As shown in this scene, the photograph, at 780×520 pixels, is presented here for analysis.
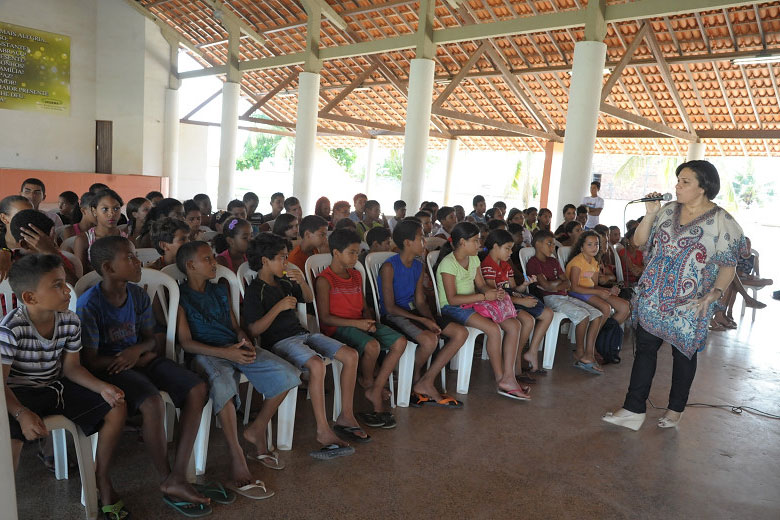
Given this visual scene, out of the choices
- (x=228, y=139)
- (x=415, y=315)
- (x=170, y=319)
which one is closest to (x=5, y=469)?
(x=170, y=319)

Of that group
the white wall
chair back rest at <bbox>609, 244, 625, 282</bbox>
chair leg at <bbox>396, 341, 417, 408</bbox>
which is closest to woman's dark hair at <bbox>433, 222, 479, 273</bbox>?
chair leg at <bbox>396, 341, 417, 408</bbox>

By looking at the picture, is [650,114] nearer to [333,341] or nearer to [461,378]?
[461,378]

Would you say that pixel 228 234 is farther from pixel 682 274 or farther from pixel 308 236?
pixel 682 274

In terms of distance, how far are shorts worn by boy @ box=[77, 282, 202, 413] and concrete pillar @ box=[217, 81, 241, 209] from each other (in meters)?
11.5

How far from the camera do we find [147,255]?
3.58 m

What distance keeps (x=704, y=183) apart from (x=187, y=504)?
9.97 ft

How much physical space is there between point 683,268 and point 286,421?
7.67 ft

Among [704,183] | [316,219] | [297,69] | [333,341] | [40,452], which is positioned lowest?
[40,452]

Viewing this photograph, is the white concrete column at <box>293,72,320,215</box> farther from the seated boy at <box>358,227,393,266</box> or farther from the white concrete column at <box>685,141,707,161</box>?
the white concrete column at <box>685,141,707,161</box>

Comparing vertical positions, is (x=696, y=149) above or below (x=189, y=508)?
above

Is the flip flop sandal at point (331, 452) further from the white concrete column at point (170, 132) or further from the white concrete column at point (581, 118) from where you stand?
the white concrete column at point (170, 132)

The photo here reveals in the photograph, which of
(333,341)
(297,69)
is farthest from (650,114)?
(333,341)

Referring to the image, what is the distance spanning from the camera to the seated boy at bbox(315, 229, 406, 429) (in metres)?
3.34

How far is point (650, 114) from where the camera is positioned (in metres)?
12.7
